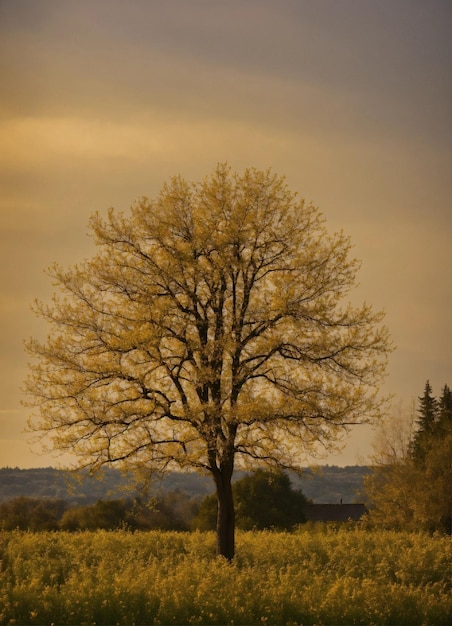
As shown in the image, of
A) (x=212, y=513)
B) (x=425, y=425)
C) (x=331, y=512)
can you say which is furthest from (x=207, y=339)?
(x=331, y=512)

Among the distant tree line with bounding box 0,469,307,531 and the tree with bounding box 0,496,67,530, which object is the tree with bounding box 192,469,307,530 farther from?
the tree with bounding box 0,496,67,530

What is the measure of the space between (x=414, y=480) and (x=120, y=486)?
3016 centimetres

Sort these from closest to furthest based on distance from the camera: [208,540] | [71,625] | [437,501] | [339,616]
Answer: [71,625]
[339,616]
[208,540]
[437,501]

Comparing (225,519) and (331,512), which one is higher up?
(331,512)

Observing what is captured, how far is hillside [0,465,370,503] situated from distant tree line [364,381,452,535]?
6.34ft

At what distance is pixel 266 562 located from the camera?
80.4 feet

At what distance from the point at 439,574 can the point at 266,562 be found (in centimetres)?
502

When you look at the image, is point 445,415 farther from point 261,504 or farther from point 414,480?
point 261,504

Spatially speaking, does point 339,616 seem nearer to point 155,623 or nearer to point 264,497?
point 155,623

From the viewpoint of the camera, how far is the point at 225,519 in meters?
25.1

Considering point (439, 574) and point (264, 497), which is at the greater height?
point (264, 497)

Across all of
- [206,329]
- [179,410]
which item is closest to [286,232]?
[206,329]

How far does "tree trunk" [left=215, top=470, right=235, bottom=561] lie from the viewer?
81.5 ft

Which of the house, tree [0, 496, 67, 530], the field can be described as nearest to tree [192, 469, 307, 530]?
tree [0, 496, 67, 530]
